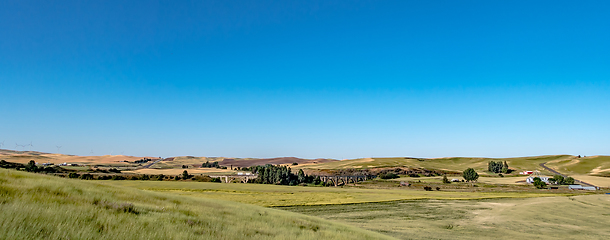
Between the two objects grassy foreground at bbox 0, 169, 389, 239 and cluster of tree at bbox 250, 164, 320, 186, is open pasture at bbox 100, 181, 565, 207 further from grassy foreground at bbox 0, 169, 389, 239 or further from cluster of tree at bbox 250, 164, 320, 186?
cluster of tree at bbox 250, 164, 320, 186

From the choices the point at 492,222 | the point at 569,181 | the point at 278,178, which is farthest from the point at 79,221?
the point at 569,181

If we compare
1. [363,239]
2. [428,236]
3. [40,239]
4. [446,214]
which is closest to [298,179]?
[446,214]

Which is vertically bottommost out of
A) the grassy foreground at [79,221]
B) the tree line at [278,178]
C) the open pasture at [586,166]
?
the tree line at [278,178]

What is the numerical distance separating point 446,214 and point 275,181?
2996 inches

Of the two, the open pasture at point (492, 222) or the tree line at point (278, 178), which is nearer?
the open pasture at point (492, 222)

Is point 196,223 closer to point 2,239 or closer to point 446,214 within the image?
point 2,239

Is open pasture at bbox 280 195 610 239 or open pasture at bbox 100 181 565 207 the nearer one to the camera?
open pasture at bbox 280 195 610 239

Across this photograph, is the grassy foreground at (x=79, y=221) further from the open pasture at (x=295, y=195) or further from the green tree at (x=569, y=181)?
the green tree at (x=569, y=181)

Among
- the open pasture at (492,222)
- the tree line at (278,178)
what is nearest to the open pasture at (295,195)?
the open pasture at (492,222)

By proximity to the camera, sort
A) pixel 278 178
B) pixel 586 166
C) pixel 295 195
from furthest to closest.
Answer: pixel 586 166 < pixel 278 178 < pixel 295 195

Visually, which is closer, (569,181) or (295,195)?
(295,195)

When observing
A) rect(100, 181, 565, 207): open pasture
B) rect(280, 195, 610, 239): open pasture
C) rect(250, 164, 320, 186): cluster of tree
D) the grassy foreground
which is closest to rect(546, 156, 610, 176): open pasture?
rect(100, 181, 565, 207): open pasture

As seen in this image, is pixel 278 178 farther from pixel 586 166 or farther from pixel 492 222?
pixel 586 166

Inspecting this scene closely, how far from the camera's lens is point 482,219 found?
1374 inches
